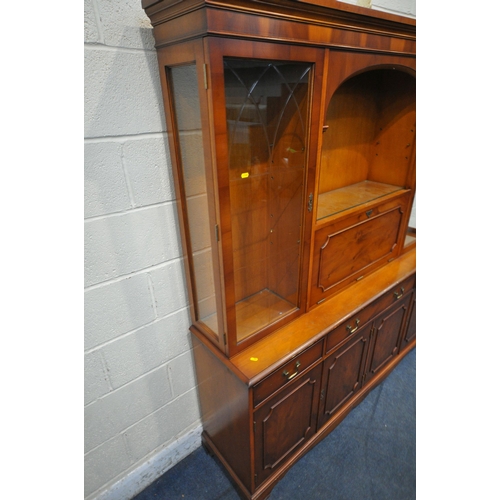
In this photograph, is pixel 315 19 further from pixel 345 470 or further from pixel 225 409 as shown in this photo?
pixel 345 470

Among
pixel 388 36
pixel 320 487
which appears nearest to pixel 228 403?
pixel 320 487

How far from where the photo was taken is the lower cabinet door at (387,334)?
1692mm

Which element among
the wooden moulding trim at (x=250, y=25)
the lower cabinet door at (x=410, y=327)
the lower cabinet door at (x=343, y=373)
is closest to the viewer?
the wooden moulding trim at (x=250, y=25)

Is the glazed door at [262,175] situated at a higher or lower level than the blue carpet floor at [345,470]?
higher

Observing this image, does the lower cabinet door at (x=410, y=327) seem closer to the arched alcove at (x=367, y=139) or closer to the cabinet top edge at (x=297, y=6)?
the arched alcove at (x=367, y=139)

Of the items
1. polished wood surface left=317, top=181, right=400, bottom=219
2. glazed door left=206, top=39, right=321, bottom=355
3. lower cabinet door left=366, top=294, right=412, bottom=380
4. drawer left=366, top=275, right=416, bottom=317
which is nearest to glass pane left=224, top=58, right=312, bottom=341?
glazed door left=206, top=39, right=321, bottom=355

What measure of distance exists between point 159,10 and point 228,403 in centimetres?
130

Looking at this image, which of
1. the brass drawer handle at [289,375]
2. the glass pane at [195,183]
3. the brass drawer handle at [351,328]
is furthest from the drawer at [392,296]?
the glass pane at [195,183]

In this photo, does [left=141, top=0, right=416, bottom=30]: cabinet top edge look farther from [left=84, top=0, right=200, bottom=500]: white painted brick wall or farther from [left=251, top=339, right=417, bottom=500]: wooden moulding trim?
[left=251, top=339, right=417, bottom=500]: wooden moulding trim

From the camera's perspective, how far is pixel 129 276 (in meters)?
1.12

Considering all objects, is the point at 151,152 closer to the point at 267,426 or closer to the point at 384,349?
the point at 267,426

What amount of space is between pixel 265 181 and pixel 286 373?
713mm

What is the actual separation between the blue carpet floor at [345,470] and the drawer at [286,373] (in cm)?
63

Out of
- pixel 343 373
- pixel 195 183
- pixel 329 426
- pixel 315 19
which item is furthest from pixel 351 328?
pixel 315 19
